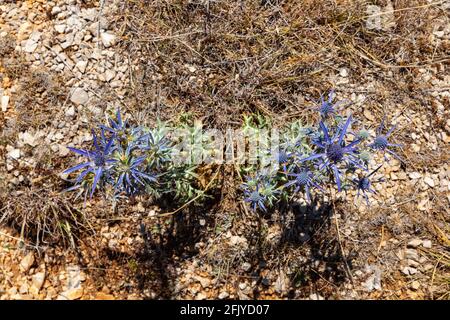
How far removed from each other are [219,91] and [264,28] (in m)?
0.68

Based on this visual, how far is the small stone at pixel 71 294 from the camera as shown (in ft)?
10.9

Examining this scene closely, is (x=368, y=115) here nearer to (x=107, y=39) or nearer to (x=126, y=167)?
(x=126, y=167)

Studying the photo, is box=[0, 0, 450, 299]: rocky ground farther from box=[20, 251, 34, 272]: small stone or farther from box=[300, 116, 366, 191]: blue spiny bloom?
box=[300, 116, 366, 191]: blue spiny bloom

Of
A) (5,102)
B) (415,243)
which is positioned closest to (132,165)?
(5,102)

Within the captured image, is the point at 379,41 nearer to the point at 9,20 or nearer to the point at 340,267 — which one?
the point at 340,267

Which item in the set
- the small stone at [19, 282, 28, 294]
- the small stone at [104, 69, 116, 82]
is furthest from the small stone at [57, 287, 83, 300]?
the small stone at [104, 69, 116, 82]

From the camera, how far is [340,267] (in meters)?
3.45

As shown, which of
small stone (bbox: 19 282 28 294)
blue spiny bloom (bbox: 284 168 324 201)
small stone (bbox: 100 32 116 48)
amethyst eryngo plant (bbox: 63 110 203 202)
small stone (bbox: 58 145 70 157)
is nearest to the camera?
amethyst eryngo plant (bbox: 63 110 203 202)

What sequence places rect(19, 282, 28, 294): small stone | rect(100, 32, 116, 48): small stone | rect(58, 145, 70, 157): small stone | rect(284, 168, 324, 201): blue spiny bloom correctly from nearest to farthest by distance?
rect(284, 168, 324, 201): blue spiny bloom < rect(19, 282, 28, 294): small stone < rect(58, 145, 70, 157): small stone < rect(100, 32, 116, 48): small stone

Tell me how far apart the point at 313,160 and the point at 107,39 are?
6.54 ft

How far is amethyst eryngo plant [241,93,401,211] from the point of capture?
2.69 metres

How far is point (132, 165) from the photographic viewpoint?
8.62ft

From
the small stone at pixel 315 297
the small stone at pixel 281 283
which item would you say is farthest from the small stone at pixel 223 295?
the small stone at pixel 315 297

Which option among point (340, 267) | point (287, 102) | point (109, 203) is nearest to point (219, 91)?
point (287, 102)
